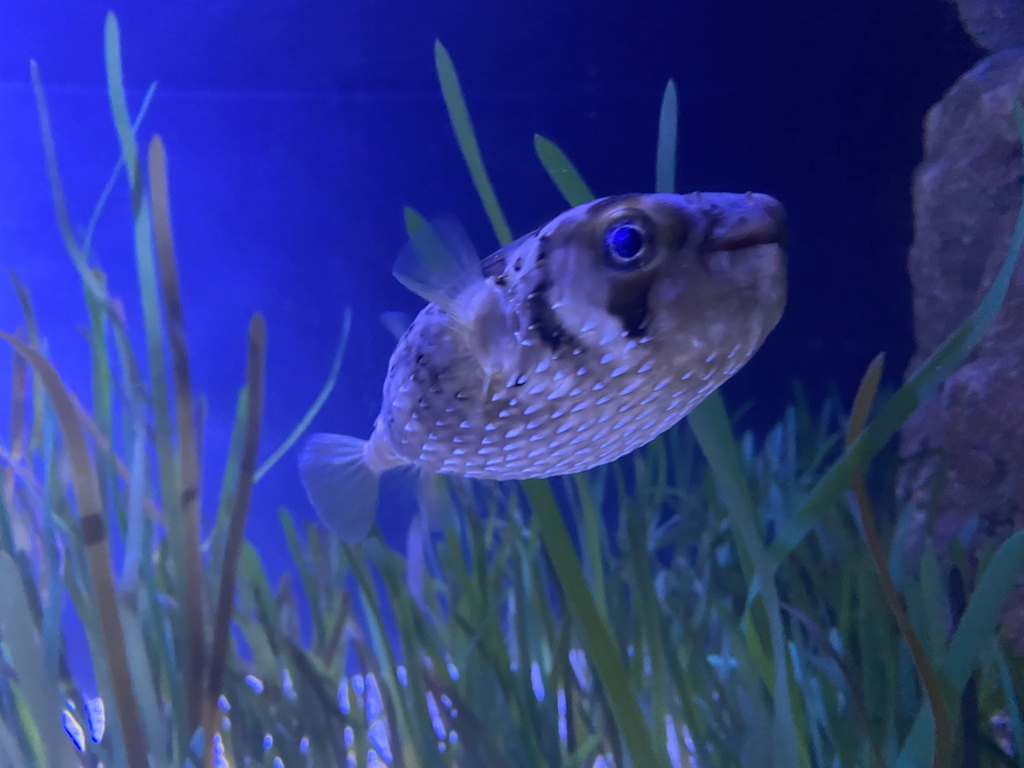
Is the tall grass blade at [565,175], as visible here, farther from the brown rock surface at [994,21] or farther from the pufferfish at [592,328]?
the brown rock surface at [994,21]

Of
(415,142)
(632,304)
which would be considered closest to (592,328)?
(632,304)

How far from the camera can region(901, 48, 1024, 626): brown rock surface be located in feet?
5.67

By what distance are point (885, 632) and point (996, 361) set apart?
1.05 meters

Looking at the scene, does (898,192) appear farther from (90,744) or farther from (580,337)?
(90,744)

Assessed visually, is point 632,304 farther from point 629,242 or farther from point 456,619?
point 456,619

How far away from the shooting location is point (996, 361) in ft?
5.81

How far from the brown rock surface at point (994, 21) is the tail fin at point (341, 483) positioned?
3.27 metres

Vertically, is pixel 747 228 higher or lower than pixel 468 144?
lower

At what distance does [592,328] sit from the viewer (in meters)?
0.76

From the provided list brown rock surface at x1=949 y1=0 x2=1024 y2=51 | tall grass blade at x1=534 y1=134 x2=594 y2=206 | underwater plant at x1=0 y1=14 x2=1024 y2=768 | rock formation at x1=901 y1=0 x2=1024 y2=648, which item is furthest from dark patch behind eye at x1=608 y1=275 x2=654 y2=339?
brown rock surface at x1=949 y1=0 x2=1024 y2=51

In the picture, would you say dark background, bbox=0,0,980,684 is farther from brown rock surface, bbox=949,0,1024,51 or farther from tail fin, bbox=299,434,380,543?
tail fin, bbox=299,434,380,543

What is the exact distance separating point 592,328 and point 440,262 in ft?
0.71

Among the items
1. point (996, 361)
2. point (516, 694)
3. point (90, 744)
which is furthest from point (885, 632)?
point (90, 744)

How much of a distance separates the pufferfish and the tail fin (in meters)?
0.33
